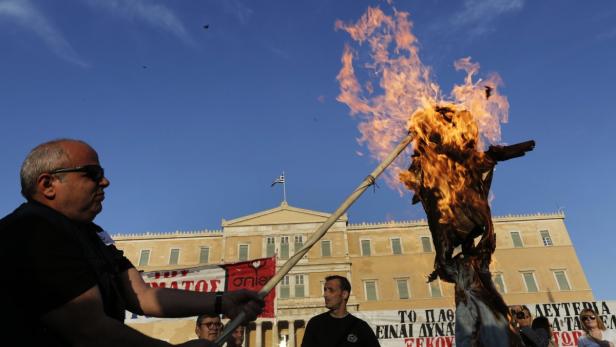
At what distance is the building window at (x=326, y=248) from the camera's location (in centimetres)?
3509

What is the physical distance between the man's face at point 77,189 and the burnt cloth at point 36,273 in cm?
24

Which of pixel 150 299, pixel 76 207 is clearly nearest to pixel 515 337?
pixel 150 299

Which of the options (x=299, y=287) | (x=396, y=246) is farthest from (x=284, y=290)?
(x=396, y=246)

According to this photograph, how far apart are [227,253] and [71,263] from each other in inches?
→ 1368

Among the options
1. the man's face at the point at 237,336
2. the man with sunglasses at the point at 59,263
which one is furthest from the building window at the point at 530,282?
the man with sunglasses at the point at 59,263

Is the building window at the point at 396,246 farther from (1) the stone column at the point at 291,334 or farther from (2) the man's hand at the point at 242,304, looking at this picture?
(2) the man's hand at the point at 242,304

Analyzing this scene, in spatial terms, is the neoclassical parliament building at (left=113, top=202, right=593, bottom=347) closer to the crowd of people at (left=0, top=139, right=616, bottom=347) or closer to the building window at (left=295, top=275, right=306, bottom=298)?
the building window at (left=295, top=275, right=306, bottom=298)

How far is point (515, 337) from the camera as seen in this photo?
147 inches

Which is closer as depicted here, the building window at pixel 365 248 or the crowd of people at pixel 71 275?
the crowd of people at pixel 71 275

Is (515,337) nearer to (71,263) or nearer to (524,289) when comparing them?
(71,263)

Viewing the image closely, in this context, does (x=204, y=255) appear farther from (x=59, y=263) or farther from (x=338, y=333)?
(x=59, y=263)

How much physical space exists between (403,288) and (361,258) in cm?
428

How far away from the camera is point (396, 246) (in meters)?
35.3

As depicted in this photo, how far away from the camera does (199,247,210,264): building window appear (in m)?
35.2
